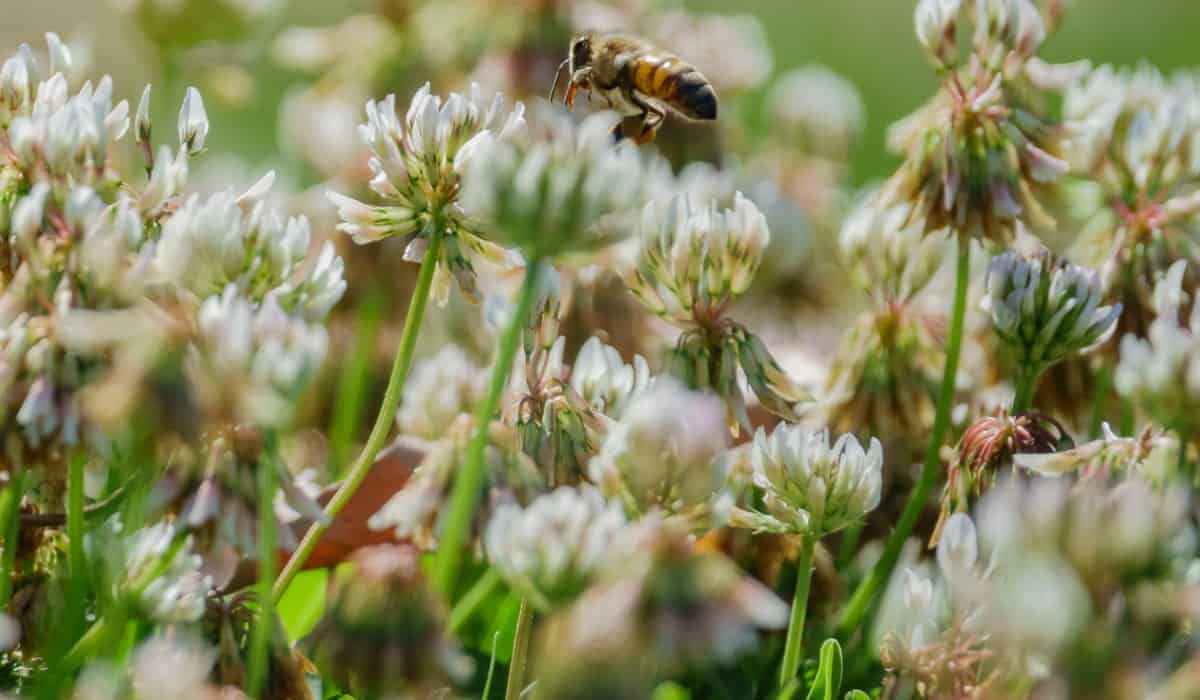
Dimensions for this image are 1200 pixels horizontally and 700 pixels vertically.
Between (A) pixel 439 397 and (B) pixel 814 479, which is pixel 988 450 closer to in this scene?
(B) pixel 814 479

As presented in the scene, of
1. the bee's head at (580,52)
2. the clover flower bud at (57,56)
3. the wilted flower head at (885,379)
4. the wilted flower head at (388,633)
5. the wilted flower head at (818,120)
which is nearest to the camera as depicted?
the wilted flower head at (388,633)

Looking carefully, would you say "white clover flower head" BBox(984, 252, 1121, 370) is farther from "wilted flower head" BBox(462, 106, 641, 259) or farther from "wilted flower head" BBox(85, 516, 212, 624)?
"wilted flower head" BBox(85, 516, 212, 624)

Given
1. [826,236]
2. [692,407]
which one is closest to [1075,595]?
[692,407]

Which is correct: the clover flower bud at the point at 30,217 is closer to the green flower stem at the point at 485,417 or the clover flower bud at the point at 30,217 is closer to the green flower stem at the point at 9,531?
the green flower stem at the point at 9,531

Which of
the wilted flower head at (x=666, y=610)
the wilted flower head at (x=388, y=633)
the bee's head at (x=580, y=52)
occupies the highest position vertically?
the bee's head at (x=580, y=52)

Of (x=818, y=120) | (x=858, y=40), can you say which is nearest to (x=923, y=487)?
(x=818, y=120)

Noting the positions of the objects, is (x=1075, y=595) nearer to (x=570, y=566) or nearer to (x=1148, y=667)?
(x=1148, y=667)

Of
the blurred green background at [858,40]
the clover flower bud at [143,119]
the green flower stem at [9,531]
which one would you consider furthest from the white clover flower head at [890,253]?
the blurred green background at [858,40]
